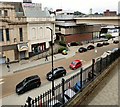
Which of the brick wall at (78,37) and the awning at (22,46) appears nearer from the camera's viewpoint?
the awning at (22,46)

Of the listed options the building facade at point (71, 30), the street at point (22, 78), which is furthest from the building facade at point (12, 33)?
the building facade at point (71, 30)

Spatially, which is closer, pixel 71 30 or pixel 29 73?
pixel 29 73

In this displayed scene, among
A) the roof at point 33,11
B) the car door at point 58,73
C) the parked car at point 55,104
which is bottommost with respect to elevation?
the car door at point 58,73

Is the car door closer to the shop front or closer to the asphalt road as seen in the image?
the asphalt road

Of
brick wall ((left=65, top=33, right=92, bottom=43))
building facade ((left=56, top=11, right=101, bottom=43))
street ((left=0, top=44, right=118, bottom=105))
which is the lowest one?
street ((left=0, top=44, right=118, bottom=105))

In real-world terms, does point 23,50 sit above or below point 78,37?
below

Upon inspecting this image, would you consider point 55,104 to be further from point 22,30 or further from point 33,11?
point 33,11

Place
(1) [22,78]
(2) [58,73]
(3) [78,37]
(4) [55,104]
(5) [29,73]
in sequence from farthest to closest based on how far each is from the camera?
(3) [78,37], (5) [29,73], (1) [22,78], (2) [58,73], (4) [55,104]

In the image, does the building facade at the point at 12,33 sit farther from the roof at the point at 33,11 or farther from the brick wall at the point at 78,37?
the brick wall at the point at 78,37

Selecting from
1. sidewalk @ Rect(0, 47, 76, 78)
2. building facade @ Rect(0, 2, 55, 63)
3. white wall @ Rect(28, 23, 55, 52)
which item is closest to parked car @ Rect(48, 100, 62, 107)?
sidewalk @ Rect(0, 47, 76, 78)

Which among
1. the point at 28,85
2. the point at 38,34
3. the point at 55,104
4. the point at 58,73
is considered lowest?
the point at 28,85

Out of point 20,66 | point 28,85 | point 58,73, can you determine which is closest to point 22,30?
point 20,66

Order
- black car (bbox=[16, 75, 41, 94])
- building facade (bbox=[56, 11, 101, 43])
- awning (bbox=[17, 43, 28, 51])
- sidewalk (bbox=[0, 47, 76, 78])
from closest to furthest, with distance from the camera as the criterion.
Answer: black car (bbox=[16, 75, 41, 94]) → sidewalk (bbox=[0, 47, 76, 78]) → awning (bbox=[17, 43, 28, 51]) → building facade (bbox=[56, 11, 101, 43])

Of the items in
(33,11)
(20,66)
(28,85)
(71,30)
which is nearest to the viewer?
(28,85)
